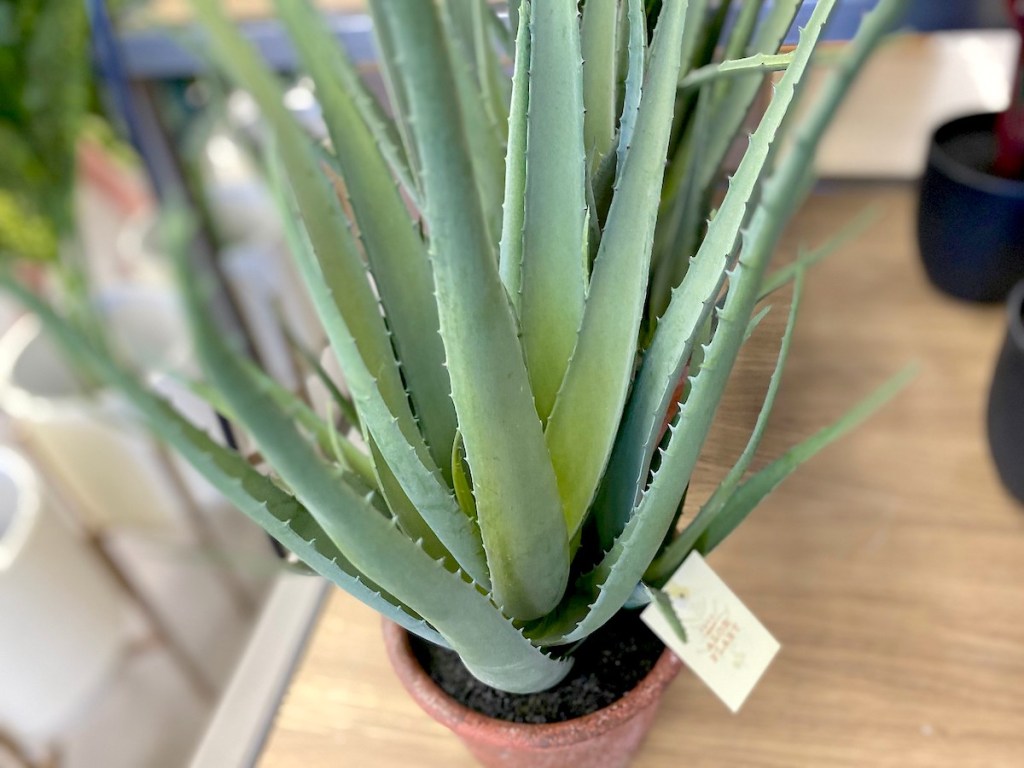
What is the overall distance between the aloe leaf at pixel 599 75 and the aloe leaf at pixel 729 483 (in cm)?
9

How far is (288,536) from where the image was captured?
0.70ft

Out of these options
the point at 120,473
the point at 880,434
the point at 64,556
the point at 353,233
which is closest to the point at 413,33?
the point at 353,233

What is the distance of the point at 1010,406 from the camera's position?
15.7 inches

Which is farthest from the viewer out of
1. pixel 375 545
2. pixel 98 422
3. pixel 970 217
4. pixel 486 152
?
pixel 98 422

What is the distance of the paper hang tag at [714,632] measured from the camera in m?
0.30

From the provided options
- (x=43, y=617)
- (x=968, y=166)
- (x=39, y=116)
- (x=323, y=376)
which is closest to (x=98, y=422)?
(x=43, y=617)

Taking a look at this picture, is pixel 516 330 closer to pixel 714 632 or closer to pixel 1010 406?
A: pixel 714 632

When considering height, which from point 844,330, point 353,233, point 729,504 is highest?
point 353,233

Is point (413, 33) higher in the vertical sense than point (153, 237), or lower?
higher

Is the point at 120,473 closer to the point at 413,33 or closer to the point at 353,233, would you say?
the point at 353,233

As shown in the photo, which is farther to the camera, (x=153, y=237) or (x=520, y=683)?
(x=153, y=237)

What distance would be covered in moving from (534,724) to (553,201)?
6.9 inches

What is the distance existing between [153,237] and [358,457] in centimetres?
57

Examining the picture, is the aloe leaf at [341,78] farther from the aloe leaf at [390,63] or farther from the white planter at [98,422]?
the white planter at [98,422]
